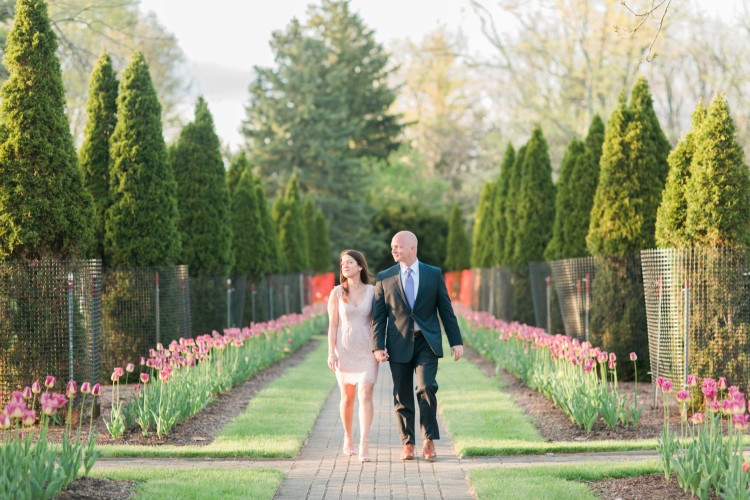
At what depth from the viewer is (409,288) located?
9.60m

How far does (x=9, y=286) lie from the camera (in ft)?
38.5

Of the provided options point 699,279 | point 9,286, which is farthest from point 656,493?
point 9,286

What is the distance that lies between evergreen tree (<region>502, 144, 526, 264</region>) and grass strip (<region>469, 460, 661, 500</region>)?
1842cm

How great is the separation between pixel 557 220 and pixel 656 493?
47.7 ft

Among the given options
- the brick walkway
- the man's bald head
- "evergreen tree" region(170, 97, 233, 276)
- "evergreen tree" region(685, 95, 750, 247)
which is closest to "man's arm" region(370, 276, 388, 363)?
the man's bald head

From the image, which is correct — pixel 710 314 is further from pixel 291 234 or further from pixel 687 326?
pixel 291 234

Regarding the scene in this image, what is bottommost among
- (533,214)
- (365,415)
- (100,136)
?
(365,415)

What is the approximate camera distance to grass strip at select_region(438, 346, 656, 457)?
10.2 meters

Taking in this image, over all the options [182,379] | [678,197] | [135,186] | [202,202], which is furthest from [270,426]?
[202,202]

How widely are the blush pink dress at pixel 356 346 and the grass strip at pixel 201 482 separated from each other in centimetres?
134

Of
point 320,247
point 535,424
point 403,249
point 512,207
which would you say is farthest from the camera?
point 320,247

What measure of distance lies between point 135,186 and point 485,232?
23122 millimetres

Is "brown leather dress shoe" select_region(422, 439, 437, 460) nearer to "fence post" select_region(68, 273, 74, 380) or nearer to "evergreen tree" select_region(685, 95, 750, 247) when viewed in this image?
"fence post" select_region(68, 273, 74, 380)

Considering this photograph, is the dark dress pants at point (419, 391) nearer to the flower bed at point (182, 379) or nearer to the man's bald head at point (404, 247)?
the man's bald head at point (404, 247)
